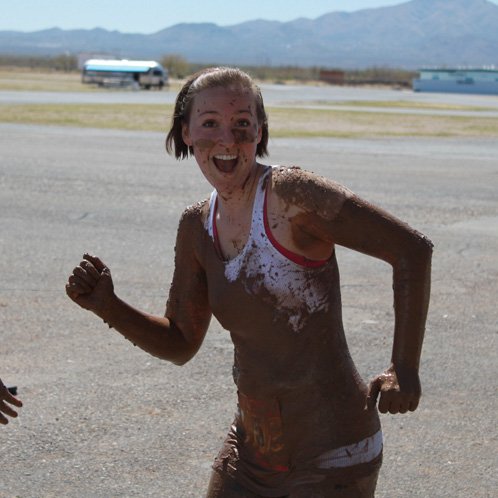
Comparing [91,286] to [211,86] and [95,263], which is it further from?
[211,86]

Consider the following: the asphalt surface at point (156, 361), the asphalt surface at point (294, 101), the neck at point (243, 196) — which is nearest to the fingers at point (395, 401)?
the neck at point (243, 196)

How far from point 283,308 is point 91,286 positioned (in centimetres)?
61

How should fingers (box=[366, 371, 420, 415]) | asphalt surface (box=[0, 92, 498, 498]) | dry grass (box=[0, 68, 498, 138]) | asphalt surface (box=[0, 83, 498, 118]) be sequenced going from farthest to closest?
asphalt surface (box=[0, 83, 498, 118]) → dry grass (box=[0, 68, 498, 138]) → asphalt surface (box=[0, 92, 498, 498]) → fingers (box=[366, 371, 420, 415])

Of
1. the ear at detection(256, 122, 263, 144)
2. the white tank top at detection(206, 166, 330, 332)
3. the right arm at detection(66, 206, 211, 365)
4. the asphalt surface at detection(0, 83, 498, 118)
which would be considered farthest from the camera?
the asphalt surface at detection(0, 83, 498, 118)

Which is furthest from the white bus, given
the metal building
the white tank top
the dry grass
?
the white tank top

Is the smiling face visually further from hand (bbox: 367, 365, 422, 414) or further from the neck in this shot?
hand (bbox: 367, 365, 422, 414)

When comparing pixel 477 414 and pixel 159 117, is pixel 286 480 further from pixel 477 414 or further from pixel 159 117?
pixel 159 117

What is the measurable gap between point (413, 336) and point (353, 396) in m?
0.29

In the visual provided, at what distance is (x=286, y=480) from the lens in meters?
2.41

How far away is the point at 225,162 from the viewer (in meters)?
2.46

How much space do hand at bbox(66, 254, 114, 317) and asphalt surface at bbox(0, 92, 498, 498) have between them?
1.27 m

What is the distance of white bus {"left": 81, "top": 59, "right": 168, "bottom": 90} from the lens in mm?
64188

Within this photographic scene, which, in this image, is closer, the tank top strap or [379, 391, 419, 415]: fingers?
[379, 391, 419, 415]: fingers

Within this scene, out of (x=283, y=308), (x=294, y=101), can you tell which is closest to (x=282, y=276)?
(x=283, y=308)
